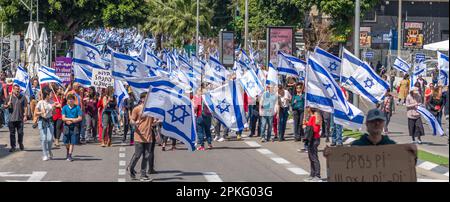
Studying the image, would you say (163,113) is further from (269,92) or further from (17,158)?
(269,92)

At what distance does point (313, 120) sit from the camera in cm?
1822

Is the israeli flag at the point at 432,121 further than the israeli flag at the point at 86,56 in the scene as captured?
No

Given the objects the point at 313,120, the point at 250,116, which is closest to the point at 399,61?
the point at 250,116

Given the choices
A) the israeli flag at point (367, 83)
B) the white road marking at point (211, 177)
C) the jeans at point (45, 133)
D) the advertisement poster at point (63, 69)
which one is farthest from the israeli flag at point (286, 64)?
the white road marking at point (211, 177)

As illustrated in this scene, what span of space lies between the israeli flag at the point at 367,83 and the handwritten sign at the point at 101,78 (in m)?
7.96

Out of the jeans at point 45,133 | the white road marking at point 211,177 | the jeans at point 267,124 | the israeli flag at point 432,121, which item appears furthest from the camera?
the jeans at point 267,124

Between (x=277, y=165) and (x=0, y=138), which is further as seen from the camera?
(x=0, y=138)

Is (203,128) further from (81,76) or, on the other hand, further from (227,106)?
(81,76)

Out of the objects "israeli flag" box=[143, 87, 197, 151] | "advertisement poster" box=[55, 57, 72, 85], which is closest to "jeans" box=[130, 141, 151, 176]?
"israeli flag" box=[143, 87, 197, 151]

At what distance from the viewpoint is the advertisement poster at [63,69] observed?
1405 inches

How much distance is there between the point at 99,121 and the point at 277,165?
7778 mm

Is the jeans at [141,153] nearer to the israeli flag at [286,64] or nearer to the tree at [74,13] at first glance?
the israeli flag at [286,64]

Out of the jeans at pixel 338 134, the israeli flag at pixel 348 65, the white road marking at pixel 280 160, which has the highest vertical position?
the israeli flag at pixel 348 65

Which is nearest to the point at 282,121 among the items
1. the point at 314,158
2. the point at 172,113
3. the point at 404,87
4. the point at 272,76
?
the point at 272,76
